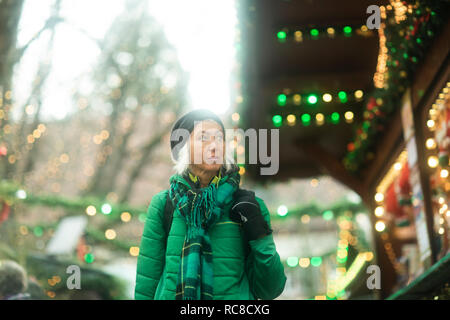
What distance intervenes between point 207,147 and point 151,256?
543 millimetres

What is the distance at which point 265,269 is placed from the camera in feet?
6.41

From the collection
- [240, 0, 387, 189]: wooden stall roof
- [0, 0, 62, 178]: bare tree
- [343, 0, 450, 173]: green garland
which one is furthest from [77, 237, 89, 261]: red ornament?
[343, 0, 450, 173]: green garland

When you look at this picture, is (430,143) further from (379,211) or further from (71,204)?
(71,204)

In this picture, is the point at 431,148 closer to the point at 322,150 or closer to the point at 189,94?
the point at 322,150

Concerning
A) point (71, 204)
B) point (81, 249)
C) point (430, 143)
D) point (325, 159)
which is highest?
point (325, 159)

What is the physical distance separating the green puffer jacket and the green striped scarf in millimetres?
41

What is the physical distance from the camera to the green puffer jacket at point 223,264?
196 cm

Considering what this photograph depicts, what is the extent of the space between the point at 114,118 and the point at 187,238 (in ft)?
39.4

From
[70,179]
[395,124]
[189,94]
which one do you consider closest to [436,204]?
[395,124]

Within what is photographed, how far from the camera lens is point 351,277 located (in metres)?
5.85

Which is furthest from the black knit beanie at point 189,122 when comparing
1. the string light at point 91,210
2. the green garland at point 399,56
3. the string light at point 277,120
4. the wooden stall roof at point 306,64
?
the string light at point 91,210

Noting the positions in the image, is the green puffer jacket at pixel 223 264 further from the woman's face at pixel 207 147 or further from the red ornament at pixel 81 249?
the red ornament at pixel 81 249

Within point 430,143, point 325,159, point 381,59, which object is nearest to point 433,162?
point 430,143

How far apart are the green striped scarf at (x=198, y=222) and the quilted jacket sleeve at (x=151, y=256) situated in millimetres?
132
